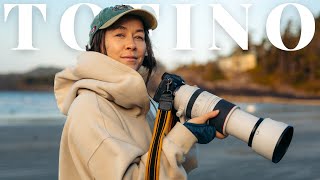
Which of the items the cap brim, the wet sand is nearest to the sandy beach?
the wet sand

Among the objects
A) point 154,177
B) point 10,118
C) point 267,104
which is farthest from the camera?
point 267,104

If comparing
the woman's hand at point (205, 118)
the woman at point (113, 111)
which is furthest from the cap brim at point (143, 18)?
the woman's hand at point (205, 118)

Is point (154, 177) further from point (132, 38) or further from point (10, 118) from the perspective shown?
point (10, 118)

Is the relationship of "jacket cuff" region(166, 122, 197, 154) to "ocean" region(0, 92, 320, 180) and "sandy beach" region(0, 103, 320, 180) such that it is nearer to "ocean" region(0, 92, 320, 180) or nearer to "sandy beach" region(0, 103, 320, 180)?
"ocean" region(0, 92, 320, 180)

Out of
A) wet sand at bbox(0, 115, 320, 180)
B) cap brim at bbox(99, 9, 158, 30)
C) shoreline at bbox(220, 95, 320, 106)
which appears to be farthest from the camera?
shoreline at bbox(220, 95, 320, 106)

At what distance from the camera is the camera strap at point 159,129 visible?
141 cm

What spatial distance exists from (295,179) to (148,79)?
481cm

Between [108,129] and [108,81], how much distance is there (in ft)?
0.38

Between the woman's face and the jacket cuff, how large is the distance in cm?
20

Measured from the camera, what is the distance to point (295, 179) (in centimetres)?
627

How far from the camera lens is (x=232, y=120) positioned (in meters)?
1.55

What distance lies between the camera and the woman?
1.43 metres

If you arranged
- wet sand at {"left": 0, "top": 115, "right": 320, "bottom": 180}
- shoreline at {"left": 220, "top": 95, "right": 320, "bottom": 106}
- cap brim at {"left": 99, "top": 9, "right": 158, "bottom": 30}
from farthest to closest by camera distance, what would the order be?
shoreline at {"left": 220, "top": 95, "right": 320, "bottom": 106}, wet sand at {"left": 0, "top": 115, "right": 320, "bottom": 180}, cap brim at {"left": 99, "top": 9, "right": 158, "bottom": 30}

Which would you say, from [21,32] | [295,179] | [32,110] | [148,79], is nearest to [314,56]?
[32,110]
